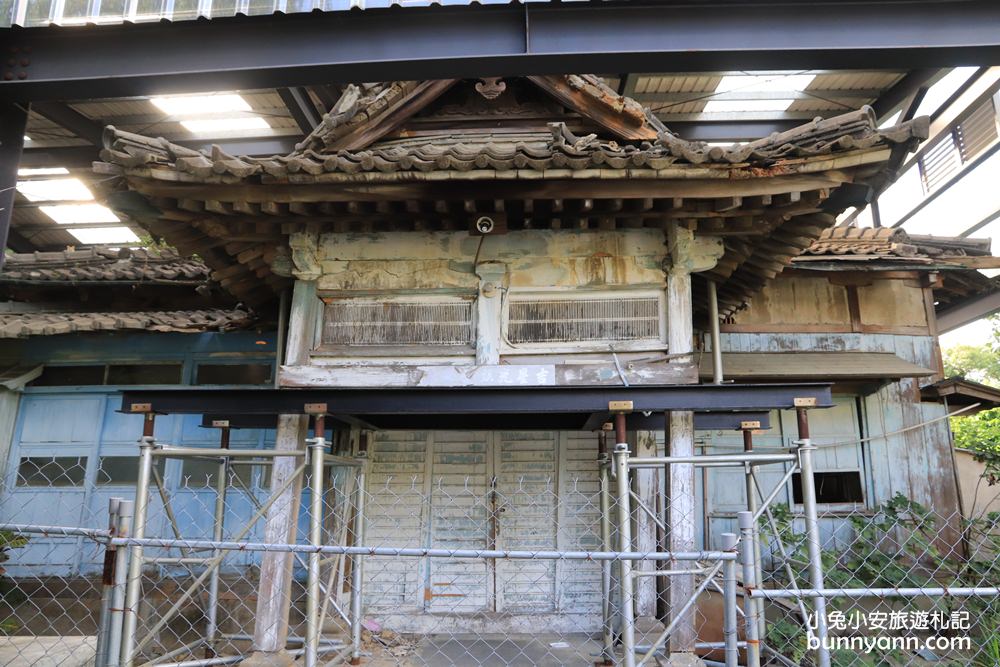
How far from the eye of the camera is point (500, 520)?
7.26 meters

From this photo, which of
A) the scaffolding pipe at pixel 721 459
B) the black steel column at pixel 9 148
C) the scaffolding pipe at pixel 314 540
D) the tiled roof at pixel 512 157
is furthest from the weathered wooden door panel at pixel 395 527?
the black steel column at pixel 9 148

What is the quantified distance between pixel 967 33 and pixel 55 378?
1068cm

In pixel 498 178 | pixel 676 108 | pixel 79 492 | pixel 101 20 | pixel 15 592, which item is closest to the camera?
pixel 101 20

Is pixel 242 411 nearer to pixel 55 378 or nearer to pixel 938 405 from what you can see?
pixel 55 378

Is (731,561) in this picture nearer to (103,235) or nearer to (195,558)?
(195,558)

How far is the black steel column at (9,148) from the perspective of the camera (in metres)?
4.50

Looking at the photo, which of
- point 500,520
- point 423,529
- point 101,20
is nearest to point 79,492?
point 423,529

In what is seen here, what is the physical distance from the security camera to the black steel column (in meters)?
3.41

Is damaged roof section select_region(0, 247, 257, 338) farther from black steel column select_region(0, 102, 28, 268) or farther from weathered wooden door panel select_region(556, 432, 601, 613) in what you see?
weathered wooden door panel select_region(556, 432, 601, 613)

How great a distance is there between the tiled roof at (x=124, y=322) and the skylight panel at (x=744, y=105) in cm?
802

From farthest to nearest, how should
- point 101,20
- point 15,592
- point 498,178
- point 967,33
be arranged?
point 15,592 → point 498,178 → point 101,20 → point 967,33

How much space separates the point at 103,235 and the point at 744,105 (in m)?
12.6

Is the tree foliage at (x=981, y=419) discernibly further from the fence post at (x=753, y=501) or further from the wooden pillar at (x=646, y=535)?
the wooden pillar at (x=646, y=535)

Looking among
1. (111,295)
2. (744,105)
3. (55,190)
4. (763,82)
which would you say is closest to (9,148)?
(111,295)
